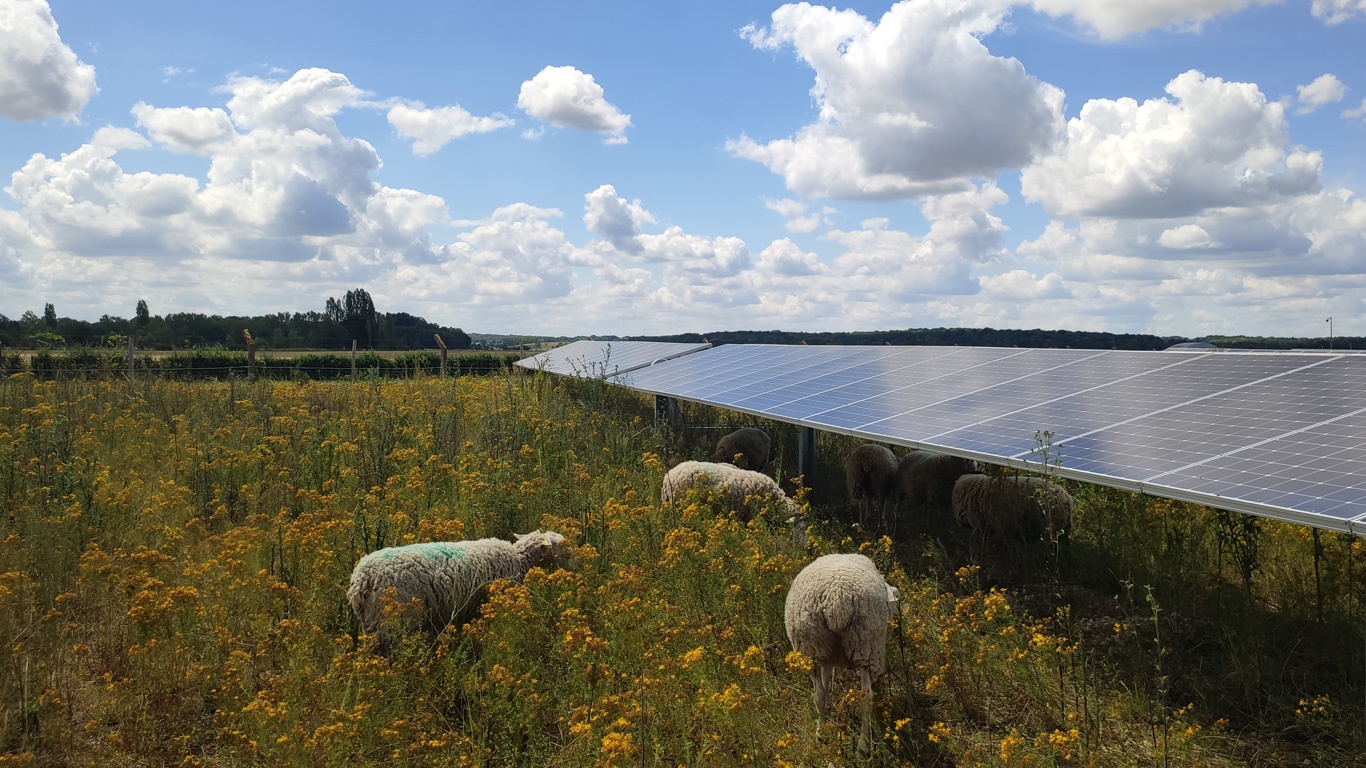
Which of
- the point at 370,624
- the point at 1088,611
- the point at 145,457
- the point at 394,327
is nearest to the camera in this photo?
the point at 370,624

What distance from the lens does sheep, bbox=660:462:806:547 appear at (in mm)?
9174

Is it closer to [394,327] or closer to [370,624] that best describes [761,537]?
[370,624]

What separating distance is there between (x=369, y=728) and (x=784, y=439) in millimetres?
10678

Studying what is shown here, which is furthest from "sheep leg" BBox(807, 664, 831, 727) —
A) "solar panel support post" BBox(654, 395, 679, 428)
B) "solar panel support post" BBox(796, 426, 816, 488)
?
"solar panel support post" BBox(654, 395, 679, 428)

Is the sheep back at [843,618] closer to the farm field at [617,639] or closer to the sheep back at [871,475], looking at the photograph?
the farm field at [617,639]

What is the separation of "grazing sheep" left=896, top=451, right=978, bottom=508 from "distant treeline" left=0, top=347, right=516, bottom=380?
32.2ft

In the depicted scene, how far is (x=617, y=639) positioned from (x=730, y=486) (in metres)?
4.01

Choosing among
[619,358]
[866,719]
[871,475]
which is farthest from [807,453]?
[619,358]

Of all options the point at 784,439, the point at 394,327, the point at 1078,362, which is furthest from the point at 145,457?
the point at 394,327

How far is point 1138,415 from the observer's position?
803 centimetres

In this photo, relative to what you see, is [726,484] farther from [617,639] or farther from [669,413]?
[669,413]

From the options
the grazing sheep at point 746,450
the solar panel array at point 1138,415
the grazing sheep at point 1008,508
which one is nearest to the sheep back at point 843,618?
the solar panel array at point 1138,415

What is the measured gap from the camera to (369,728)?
4.95 meters

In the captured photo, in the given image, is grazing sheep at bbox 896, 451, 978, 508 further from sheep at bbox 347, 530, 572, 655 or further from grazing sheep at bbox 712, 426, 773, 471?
sheep at bbox 347, 530, 572, 655
